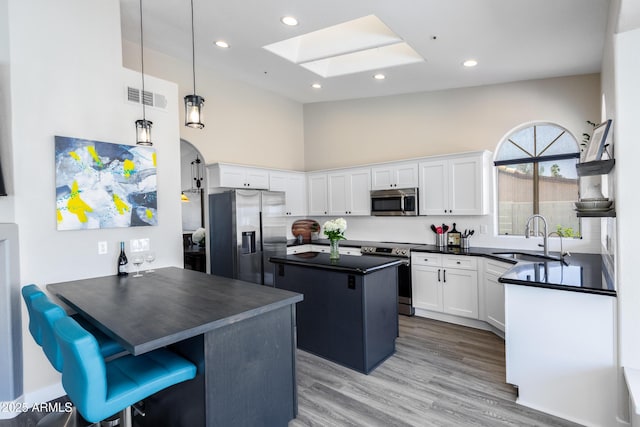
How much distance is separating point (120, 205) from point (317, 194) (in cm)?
356

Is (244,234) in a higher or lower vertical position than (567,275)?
higher

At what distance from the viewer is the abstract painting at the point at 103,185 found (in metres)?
2.82

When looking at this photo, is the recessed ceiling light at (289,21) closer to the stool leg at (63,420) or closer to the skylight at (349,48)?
the skylight at (349,48)

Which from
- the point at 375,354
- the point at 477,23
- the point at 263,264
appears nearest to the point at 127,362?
the point at 375,354

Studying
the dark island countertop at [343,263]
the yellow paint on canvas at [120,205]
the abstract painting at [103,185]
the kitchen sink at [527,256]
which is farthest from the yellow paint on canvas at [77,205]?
the kitchen sink at [527,256]

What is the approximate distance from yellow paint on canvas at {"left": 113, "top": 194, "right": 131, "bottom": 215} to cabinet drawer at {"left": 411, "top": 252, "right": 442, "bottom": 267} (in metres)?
3.47

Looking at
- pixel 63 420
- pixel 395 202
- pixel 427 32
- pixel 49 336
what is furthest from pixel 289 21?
pixel 63 420

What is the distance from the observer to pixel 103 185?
3025 mm

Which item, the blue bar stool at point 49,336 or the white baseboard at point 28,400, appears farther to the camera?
the white baseboard at point 28,400

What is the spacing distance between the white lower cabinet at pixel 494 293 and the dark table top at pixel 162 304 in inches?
105

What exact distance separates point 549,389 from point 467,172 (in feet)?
9.29

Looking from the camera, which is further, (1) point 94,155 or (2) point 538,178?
(2) point 538,178

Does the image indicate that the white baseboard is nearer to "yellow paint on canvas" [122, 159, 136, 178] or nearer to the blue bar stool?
the blue bar stool

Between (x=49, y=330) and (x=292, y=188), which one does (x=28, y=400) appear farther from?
(x=292, y=188)
